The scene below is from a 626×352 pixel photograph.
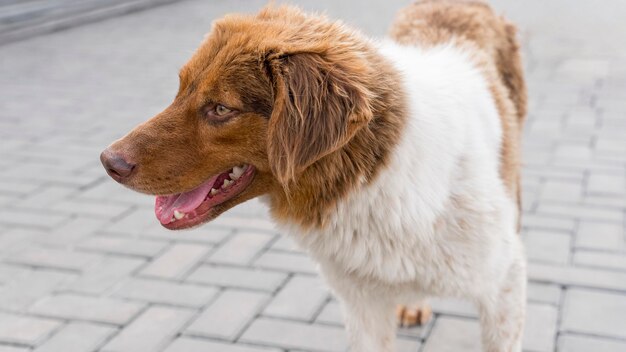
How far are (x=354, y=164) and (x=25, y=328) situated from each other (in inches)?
80.1

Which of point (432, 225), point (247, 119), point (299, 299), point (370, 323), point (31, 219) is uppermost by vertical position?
point (247, 119)

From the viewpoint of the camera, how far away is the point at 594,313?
382 cm

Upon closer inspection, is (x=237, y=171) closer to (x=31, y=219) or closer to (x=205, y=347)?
(x=205, y=347)

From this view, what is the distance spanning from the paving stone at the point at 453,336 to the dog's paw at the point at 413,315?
0.06 m

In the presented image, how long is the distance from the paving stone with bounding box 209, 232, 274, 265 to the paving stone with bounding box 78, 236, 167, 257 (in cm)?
35

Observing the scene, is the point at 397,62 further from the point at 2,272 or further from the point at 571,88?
the point at 571,88

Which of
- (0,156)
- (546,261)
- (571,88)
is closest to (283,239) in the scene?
(546,261)

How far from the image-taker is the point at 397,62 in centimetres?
292

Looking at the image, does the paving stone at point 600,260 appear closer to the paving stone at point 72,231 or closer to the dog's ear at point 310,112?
the dog's ear at point 310,112

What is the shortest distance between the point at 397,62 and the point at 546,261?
1.86 meters

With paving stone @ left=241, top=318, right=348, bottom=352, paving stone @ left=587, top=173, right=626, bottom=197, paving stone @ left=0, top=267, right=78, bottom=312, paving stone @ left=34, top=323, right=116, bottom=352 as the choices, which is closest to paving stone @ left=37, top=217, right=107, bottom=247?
paving stone @ left=0, top=267, right=78, bottom=312

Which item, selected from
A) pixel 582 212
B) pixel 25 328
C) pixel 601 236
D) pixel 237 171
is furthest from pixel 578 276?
pixel 25 328

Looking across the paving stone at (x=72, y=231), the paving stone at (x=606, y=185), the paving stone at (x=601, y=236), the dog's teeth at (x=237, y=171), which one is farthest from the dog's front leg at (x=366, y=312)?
the paving stone at (x=606, y=185)

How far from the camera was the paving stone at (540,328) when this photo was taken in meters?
3.61
